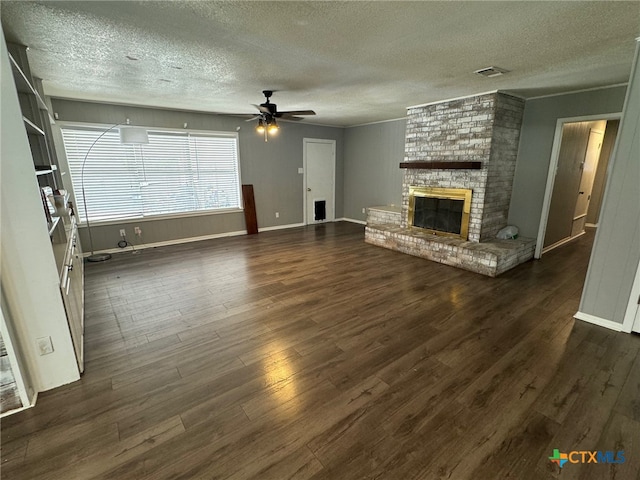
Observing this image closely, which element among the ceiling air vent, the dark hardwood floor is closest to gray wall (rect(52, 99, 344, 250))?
the dark hardwood floor

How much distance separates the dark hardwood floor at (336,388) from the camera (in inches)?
59.0

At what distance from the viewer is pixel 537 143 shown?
440cm

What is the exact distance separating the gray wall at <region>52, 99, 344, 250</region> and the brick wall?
3007 millimetres

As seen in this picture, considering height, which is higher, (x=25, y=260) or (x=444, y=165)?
(x=444, y=165)

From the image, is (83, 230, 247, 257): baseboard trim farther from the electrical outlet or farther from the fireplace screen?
the fireplace screen

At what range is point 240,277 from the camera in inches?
157

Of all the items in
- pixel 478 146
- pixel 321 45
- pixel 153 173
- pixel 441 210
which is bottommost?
pixel 441 210

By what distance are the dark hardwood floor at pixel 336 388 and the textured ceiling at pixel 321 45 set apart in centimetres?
248

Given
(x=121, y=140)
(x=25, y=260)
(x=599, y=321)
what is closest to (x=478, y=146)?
(x=599, y=321)

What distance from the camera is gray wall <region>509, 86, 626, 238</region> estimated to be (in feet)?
12.6

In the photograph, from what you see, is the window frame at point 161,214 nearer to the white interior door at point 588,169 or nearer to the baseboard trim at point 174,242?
the baseboard trim at point 174,242

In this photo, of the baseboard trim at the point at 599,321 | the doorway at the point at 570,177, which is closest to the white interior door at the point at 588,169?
the doorway at the point at 570,177

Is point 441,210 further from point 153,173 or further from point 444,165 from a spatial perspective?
point 153,173

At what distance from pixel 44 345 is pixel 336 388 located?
1998 mm
